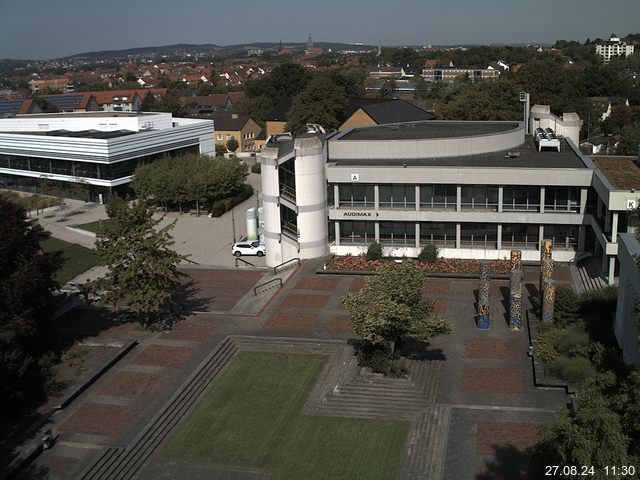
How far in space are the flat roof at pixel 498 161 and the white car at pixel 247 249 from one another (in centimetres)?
693

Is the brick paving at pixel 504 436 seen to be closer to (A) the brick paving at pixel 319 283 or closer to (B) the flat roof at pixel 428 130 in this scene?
(A) the brick paving at pixel 319 283

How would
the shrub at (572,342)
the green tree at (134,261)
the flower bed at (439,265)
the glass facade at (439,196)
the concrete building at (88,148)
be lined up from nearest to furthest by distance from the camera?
the shrub at (572,342), the green tree at (134,261), the flower bed at (439,265), the glass facade at (439,196), the concrete building at (88,148)

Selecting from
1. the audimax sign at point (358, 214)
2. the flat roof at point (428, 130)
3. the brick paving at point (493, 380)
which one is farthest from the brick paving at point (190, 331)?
the flat roof at point (428, 130)

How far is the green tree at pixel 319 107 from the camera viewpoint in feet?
262

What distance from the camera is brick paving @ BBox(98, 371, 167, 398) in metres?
25.6

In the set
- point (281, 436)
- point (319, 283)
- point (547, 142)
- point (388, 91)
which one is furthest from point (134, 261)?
point (388, 91)

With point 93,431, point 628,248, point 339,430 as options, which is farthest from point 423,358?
point 93,431

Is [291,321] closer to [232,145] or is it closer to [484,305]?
[484,305]

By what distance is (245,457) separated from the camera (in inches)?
859

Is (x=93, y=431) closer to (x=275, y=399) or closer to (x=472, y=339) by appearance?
(x=275, y=399)

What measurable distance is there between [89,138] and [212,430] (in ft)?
152

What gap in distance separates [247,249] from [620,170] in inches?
869

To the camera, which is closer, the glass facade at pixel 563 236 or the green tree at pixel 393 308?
the green tree at pixel 393 308

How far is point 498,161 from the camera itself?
139ft
